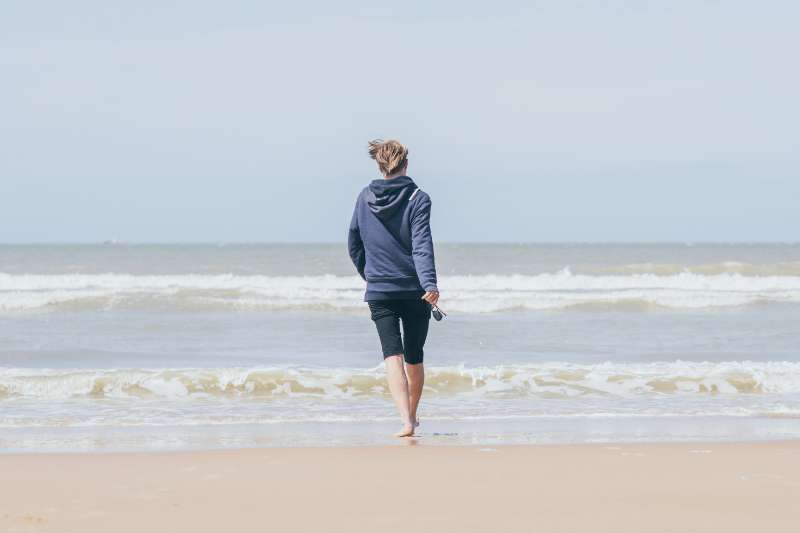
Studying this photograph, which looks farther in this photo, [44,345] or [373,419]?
[44,345]

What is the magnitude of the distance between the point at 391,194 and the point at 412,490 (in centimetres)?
193

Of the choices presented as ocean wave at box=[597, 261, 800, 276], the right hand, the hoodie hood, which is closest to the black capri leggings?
the right hand

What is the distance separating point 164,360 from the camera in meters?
10.1

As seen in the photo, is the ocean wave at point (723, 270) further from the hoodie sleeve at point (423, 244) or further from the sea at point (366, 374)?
the hoodie sleeve at point (423, 244)

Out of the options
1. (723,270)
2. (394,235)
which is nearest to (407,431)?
(394,235)

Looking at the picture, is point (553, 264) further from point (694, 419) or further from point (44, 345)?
point (694, 419)

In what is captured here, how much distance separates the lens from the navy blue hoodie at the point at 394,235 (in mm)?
5355

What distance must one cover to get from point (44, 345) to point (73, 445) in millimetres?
6547

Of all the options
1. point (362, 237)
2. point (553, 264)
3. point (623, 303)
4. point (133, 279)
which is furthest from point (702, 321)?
point (553, 264)

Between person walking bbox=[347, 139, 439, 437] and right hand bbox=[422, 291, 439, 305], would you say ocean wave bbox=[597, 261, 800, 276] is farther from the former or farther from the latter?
right hand bbox=[422, 291, 439, 305]

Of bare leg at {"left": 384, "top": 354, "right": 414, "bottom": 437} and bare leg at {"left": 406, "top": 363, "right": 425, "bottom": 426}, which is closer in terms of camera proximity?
bare leg at {"left": 384, "top": 354, "right": 414, "bottom": 437}

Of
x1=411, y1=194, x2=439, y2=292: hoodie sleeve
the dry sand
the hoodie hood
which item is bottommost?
the dry sand

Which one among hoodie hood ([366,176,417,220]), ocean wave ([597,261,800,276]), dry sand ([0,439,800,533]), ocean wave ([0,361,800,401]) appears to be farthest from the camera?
ocean wave ([597,261,800,276])

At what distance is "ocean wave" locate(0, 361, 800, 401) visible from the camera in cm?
810
